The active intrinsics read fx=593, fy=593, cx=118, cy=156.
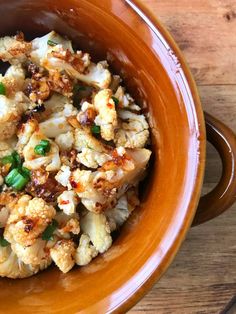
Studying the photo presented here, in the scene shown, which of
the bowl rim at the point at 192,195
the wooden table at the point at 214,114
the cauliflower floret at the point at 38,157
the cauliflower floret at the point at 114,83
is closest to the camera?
the bowl rim at the point at 192,195

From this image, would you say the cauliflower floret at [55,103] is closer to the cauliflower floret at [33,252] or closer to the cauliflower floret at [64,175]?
the cauliflower floret at [64,175]

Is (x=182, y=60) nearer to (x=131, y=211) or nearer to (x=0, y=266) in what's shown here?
(x=131, y=211)

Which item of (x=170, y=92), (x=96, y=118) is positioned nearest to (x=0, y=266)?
(x=96, y=118)

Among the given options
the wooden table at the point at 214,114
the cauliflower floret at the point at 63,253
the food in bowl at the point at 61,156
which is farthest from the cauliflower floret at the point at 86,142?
the wooden table at the point at 214,114

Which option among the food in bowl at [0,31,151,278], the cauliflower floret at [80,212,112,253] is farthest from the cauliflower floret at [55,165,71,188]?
the cauliflower floret at [80,212,112,253]

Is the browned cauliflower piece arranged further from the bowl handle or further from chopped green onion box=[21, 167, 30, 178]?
the bowl handle

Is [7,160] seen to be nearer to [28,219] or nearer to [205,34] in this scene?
[28,219]
